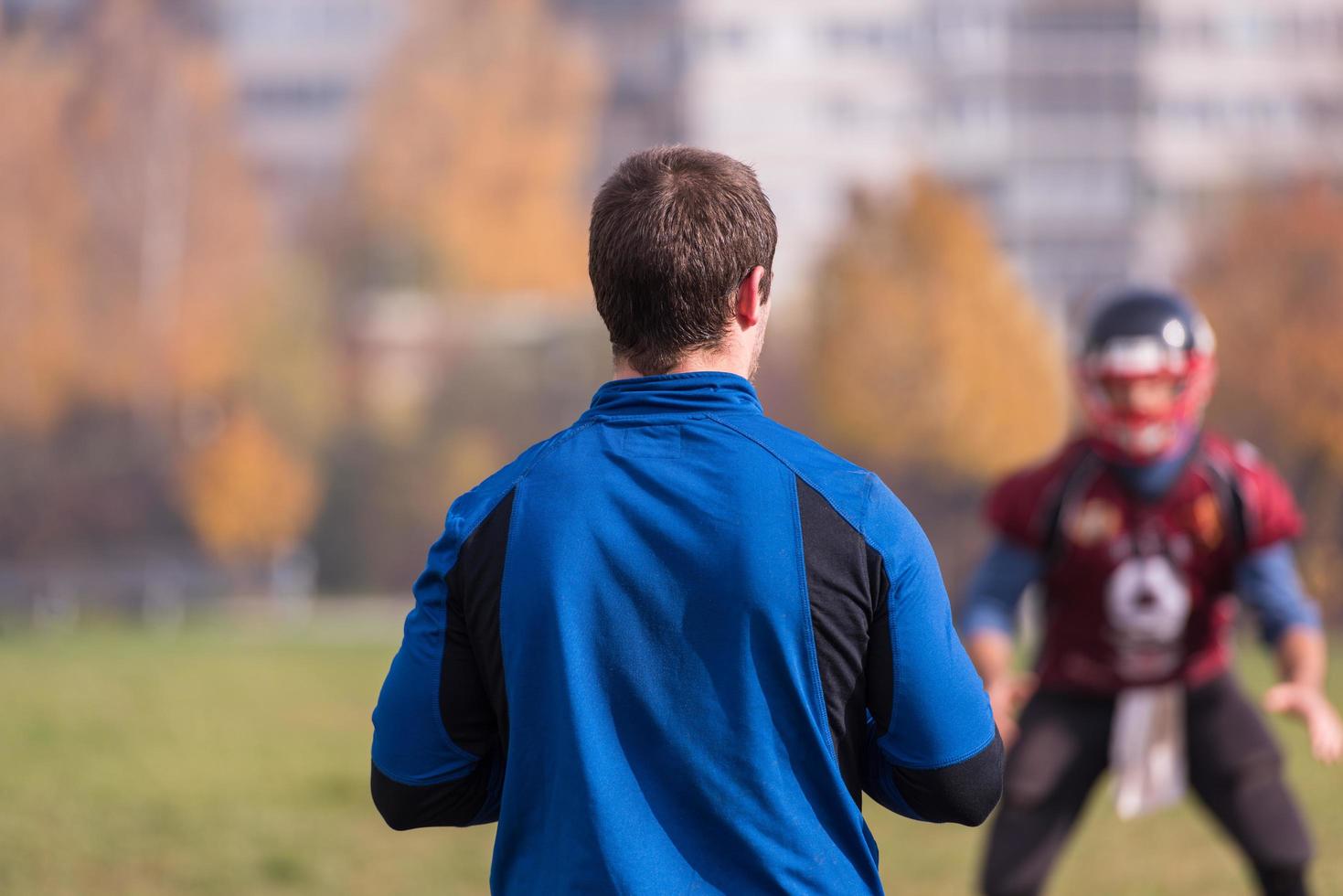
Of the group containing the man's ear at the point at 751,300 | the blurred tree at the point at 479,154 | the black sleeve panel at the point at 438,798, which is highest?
the blurred tree at the point at 479,154

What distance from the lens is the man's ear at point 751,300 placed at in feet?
6.67

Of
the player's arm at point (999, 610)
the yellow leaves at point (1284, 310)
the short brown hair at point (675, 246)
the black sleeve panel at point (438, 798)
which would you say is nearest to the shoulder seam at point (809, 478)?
the short brown hair at point (675, 246)

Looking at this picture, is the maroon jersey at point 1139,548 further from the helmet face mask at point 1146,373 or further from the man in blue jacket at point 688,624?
the man in blue jacket at point 688,624

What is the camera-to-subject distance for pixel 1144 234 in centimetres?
3406

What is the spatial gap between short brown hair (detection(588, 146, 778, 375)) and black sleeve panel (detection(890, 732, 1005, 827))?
2.07 feet

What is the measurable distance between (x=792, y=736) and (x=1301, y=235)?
3129 centimetres

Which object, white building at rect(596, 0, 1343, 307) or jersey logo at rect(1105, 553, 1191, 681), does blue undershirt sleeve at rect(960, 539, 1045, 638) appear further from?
white building at rect(596, 0, 1343, 307)

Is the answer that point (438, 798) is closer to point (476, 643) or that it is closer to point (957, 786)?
point (476, 643)

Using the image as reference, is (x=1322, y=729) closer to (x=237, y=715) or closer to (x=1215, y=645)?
(x=1215, y=645)

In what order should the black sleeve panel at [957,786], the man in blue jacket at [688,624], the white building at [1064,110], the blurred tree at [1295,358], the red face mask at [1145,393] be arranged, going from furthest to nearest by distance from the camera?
the white building at [1064,110]
the blurred tree at [1295,358]
the red face mask at [1145,393]
the black sleeve panel at [957,786]
the man in blue jacket at [688,624]

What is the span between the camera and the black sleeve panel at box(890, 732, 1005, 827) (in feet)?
6.74

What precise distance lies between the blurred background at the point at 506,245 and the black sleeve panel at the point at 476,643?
22.5m

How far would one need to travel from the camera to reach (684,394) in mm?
2049

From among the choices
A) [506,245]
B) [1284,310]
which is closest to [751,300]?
[1284,310]
